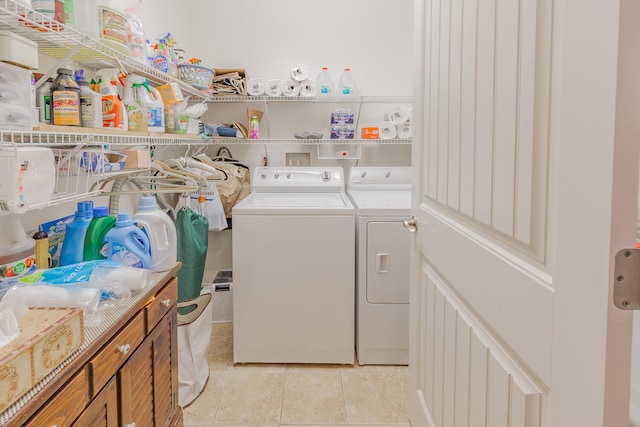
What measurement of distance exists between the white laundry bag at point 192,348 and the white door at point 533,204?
4.04 feet

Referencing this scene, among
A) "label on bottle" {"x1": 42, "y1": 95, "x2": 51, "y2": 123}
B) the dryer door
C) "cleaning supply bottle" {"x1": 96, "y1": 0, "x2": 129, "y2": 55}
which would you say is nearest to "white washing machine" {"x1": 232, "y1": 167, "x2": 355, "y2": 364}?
the dryer door

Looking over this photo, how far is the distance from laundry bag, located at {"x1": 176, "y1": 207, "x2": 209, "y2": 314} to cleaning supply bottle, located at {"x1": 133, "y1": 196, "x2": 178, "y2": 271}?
0.65 metres

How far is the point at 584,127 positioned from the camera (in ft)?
1.93

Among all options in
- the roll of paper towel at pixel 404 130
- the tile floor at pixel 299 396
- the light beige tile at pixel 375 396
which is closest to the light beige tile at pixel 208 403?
the tile floor at pixel 299 396

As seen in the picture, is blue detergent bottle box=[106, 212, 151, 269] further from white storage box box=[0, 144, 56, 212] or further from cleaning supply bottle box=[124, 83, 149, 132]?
cleaning supply bottle box=[124, 83, 149, 132]

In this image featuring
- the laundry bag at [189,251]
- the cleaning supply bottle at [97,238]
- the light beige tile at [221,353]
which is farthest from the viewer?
the light beige tile at [221,353]

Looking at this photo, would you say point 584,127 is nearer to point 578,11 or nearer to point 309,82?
point 578,11

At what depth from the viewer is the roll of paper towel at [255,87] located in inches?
114

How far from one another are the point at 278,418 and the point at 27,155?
1.55m

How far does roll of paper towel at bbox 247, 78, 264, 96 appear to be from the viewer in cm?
289

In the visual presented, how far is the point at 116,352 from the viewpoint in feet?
3.47

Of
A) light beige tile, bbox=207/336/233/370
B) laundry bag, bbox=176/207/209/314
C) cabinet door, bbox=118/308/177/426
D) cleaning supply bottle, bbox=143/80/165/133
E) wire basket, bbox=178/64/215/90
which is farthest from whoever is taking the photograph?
light beige tile, bbox=207/336/233/370

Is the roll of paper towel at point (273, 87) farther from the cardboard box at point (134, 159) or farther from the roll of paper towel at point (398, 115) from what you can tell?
the cardboard box at point (134, 159)

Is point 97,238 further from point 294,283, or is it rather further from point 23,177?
point 294,283
